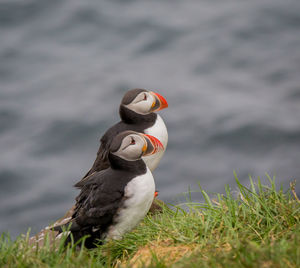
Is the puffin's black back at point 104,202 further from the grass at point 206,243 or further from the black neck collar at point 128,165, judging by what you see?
the grass at point 206,243

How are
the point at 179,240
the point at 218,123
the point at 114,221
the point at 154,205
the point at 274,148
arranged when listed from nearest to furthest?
the point at 179,240, the point at 114,221, the point at 154,205, the point at 274,148, the point at 218,123

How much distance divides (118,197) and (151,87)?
9.86 metres

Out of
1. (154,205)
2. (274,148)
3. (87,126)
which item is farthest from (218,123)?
(154,205)

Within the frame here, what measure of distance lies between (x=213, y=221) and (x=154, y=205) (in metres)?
1.74

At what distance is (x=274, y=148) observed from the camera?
42.3 feet

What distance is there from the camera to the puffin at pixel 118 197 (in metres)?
4.65

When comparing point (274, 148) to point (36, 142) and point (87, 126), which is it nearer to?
point (87, 126)

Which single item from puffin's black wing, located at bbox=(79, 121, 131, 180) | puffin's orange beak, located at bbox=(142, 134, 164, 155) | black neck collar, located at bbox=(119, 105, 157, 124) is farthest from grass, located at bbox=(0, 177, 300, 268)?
black neck collar, located at bbox=(119, 105, 157, 124)

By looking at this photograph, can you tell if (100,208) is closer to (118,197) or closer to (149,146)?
(118,197)

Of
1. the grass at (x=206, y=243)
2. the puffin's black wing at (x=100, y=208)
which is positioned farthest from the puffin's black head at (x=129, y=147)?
the grass at (x=206, y=243)

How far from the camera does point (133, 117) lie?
226 inches

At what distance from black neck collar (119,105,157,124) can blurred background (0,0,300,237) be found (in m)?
6.48

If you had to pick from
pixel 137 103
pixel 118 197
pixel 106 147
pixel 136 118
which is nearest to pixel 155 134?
pixel 136 118

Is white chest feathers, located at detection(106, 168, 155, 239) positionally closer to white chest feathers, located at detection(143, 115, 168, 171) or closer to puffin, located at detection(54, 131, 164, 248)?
puffin, located at detection(54, 131, 164, 248)
